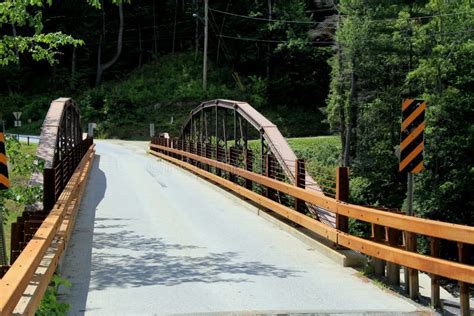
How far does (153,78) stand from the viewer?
2430 inches

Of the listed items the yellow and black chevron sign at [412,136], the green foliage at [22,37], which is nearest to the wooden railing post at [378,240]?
the yellow and black chevron sign at [412,136]

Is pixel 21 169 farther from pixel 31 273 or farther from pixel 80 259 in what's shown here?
pixel 31 273

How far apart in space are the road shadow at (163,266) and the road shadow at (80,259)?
0.41 ft

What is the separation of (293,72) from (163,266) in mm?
53336

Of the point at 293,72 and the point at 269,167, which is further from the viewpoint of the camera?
the point at 293,72

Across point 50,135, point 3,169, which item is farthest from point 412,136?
point 50,135

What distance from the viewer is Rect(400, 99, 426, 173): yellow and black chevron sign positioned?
719cm

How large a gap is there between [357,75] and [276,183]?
108 ft

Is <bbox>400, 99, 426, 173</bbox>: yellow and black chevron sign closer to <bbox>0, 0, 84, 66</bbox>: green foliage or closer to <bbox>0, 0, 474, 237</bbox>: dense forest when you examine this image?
<bbox>0, 0, 474, 237</bbox>: dense forest

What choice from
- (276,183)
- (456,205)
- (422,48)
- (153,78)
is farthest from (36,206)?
(153,78)

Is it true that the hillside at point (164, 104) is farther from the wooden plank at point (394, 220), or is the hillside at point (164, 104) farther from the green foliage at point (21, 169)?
the wooden plank at point (394, 220)

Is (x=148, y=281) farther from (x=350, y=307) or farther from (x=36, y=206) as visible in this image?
(x=36, y=206)

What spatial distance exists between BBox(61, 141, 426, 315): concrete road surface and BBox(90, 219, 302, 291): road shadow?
0.01 metres

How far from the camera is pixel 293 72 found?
5959 centimetres
